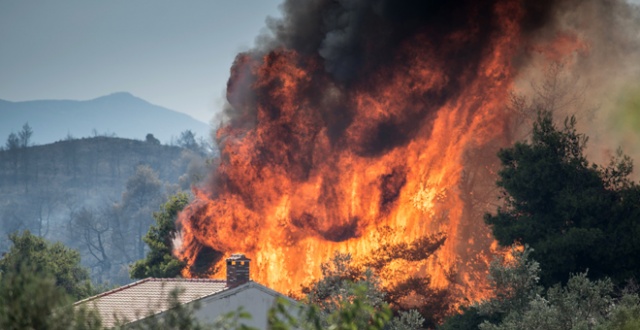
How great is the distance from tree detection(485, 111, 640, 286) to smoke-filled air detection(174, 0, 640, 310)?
340 cm

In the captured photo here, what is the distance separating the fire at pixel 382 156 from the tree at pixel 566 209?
3052mm

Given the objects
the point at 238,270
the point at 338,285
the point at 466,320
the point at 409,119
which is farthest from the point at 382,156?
the point at 238,270

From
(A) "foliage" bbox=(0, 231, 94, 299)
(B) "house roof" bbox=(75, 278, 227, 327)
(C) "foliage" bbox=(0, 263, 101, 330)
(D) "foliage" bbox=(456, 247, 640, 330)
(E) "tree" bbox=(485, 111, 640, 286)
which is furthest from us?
(A) "foliage" bbox=(0, 231, 94, 299)

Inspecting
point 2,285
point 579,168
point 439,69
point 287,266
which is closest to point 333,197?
point 287,266

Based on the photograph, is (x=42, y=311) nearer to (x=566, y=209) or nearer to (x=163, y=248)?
(x=566, y=209)

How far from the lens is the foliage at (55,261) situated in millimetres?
95000

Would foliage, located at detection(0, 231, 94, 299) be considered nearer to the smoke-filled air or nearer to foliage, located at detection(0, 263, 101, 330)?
the smoke-filled air

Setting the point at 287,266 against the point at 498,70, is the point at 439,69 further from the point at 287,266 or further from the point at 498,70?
the point at 287,266

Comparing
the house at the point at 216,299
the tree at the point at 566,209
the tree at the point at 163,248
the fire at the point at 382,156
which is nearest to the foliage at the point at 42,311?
the house at the point at 216,299

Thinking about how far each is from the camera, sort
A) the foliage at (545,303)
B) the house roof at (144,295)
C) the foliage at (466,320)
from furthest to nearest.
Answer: the foliage at (466,320) → the foliage at (545,303) → the house roof at (144,295)

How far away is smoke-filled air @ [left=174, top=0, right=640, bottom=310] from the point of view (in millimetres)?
63250

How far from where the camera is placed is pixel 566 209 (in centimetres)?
5862

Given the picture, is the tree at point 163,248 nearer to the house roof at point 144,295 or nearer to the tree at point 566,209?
the house roof at point 144,295

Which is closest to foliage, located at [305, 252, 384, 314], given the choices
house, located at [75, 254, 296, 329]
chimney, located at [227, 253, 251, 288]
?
chimney, located at [227, 253, 251, 288]
